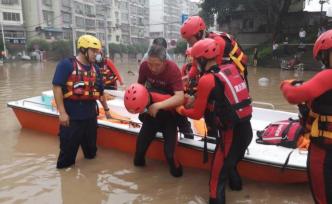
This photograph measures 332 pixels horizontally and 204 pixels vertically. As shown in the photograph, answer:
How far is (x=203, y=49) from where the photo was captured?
3258 millimetres

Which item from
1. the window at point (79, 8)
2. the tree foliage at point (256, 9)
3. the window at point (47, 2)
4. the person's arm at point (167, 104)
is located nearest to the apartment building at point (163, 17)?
the window at point (79, 8)

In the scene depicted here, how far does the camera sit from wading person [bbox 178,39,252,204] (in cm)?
321

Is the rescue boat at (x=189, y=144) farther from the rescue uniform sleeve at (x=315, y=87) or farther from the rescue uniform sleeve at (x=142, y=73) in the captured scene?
the rescue uniform sleeve at (x=315, y=87)

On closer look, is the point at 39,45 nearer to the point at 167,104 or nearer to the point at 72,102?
the point at 72,102

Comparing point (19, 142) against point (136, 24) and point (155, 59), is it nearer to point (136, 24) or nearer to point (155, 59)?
point (155, 59)

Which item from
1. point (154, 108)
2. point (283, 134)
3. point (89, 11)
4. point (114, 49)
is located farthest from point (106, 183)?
point (89, 11)

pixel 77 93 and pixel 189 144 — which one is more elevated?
pixel 77 93

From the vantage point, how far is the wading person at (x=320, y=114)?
2.38m

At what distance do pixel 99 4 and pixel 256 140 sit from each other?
66.9m

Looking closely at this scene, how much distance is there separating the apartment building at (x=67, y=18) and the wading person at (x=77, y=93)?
35464 mm

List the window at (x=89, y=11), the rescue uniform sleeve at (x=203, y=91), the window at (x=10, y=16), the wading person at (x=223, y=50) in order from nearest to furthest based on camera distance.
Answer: the rescue uniform sleeve at (x=203, y=91) → the wading person at (x=223, y=50) → the window at (x=10, y=16) → the window at (x=89, y=11)

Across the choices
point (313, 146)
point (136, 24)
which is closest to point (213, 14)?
point (313, 146)

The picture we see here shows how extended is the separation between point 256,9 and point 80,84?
25.4 metres

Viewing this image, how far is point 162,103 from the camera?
3760mm
